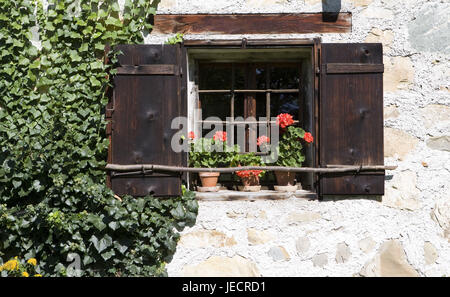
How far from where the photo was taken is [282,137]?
3.51 m

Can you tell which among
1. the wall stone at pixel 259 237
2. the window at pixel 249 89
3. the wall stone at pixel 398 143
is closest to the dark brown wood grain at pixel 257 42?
the window at pixel 249 89

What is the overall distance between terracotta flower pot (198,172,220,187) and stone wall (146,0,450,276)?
172mm

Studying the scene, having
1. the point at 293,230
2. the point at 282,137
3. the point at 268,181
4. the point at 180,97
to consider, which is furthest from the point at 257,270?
the point at 180,97

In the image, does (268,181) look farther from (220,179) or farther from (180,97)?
(180,97)

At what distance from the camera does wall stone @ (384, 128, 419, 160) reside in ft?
10.6

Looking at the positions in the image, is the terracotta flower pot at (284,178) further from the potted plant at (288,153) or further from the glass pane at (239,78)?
the glass pane at (239,78)

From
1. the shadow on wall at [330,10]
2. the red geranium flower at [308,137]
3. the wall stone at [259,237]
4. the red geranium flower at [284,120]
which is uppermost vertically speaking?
the shadow on wall at [330,10]

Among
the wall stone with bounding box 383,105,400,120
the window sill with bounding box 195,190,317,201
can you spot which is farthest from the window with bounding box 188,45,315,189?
the wall stone with bounding box 383,105,400,120

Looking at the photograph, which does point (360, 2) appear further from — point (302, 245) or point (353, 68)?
point (302, 245)

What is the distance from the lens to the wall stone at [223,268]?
313 centimetres

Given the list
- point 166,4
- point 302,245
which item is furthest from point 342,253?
point 166,4

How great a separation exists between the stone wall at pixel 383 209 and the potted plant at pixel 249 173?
0.49 ft

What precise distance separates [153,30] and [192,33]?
31 centimetres

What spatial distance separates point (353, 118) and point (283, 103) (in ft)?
2.25
